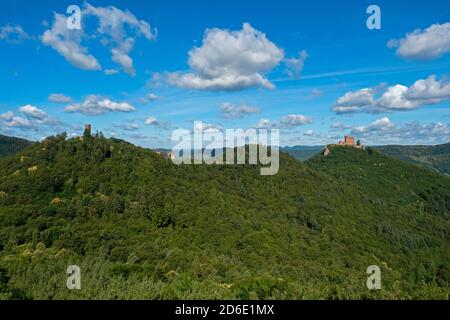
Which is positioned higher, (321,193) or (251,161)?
(251,161)

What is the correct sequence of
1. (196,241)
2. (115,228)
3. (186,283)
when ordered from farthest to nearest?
(196,241) → (115,228) → (186,283)

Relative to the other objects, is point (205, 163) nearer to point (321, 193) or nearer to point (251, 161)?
point (251, 161)

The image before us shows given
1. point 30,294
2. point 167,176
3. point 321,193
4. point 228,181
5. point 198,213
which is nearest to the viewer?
point 30,294

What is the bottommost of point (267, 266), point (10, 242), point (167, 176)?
point (267, 266)

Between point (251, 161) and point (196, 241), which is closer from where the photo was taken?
point (196, 241)

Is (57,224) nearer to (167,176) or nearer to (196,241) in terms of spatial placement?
(196,241)

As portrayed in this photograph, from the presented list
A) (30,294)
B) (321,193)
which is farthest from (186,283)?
(321,193)

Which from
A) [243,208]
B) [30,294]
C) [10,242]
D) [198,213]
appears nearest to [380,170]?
[243,208]
